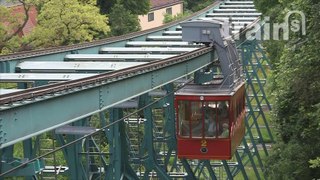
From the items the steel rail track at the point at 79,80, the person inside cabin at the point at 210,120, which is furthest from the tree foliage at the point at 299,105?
the steel rail track at the point at 79,80

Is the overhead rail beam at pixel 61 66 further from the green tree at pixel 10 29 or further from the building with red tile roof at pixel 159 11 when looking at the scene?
the building with red tile roof at pixel 159 11

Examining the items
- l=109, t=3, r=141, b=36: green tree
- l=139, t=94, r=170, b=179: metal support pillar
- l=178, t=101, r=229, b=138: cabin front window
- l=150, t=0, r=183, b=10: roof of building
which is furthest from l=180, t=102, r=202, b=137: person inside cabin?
l=150, t=0, r=183, b=10: roof of building

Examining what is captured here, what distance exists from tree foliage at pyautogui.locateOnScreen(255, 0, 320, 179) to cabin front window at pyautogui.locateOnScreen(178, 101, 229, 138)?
1.85 metres

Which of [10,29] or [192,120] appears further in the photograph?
[10,29]

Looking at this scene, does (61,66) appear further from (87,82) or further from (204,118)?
(87,82)

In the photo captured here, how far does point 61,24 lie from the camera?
116 ft

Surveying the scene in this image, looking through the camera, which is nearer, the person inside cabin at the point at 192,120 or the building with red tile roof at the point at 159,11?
the person inside cabin at the point at 192,120

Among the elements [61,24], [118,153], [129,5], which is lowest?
[118,153]

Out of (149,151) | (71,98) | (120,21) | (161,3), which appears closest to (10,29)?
(120,21)

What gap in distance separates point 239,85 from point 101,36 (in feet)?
69.8

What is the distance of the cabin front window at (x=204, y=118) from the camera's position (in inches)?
782

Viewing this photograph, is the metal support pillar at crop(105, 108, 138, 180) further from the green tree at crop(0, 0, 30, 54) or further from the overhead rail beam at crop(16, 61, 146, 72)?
the green tree at crop(0, 0, 30, 54)

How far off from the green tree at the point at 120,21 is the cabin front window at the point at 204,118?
26560 millimetres

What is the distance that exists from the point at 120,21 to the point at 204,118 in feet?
89.0
